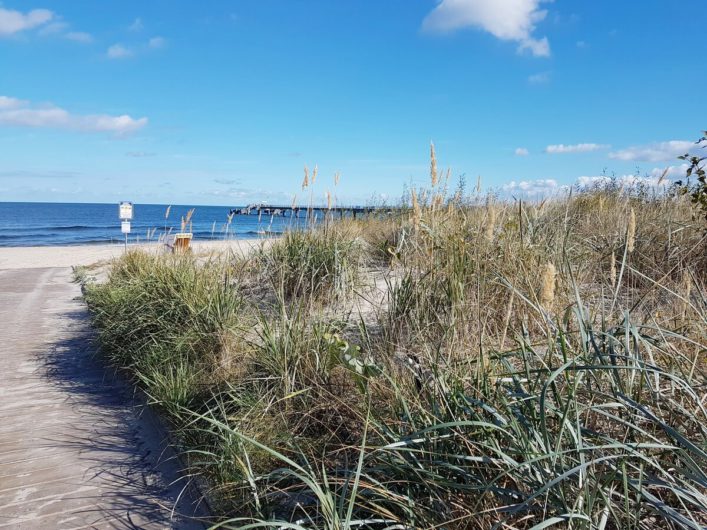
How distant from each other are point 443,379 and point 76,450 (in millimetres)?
2687

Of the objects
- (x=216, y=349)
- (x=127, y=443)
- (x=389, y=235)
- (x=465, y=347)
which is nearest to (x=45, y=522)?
(x=127, y=443)

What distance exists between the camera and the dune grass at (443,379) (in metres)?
1.75

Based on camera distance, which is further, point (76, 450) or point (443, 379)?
point (76, 450)

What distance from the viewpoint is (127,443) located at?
363cm

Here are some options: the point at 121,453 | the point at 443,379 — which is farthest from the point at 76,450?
the point at 443,379

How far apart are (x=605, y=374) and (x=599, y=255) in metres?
3.26

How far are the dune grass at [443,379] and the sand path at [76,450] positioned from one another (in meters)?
0.24

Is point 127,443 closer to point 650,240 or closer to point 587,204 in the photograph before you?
point 650,240

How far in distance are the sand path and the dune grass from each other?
24 cm

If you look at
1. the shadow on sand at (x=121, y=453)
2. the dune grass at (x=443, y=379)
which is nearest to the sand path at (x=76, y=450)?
the shadow on sand at (x=121, y=453)

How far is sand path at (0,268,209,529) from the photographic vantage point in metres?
2.77

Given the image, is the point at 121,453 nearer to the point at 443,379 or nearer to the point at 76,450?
the point at 76,450

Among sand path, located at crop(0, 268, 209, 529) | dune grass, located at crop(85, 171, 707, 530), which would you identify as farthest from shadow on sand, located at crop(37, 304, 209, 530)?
dune grass, located at crop(85, 171, 707, 530)

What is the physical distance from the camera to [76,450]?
11.5 ft
